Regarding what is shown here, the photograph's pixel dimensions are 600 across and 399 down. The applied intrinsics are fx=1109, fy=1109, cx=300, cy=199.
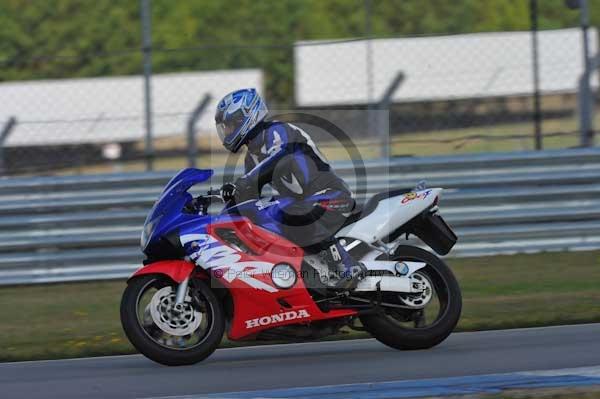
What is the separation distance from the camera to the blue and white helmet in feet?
20.9

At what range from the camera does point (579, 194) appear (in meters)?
10.3

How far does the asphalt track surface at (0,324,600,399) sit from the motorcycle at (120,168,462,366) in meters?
0.17

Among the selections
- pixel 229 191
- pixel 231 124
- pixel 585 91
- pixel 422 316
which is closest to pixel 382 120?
pixel 585 91

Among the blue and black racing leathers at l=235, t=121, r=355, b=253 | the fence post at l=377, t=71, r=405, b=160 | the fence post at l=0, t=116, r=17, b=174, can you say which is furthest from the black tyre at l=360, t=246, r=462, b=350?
the fence post at l=0, t=116, r=17, b=174

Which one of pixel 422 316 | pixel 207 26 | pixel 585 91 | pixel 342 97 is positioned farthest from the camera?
pixel 207 26

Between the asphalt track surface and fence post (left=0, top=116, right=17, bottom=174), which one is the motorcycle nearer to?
the asphalt track surface

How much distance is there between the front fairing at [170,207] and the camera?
6.32m

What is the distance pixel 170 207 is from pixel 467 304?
3025 mm

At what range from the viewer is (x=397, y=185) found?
10422mm

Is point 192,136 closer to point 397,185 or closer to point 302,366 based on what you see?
point 397,185

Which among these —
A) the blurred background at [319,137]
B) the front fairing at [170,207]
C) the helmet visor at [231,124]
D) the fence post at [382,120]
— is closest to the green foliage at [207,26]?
the blurred background at [319,137]

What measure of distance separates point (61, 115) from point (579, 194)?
5.70 meters

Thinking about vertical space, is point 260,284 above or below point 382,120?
below

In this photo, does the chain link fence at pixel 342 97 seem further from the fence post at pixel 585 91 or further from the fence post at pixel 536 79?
the fence post at pixel 585 91
